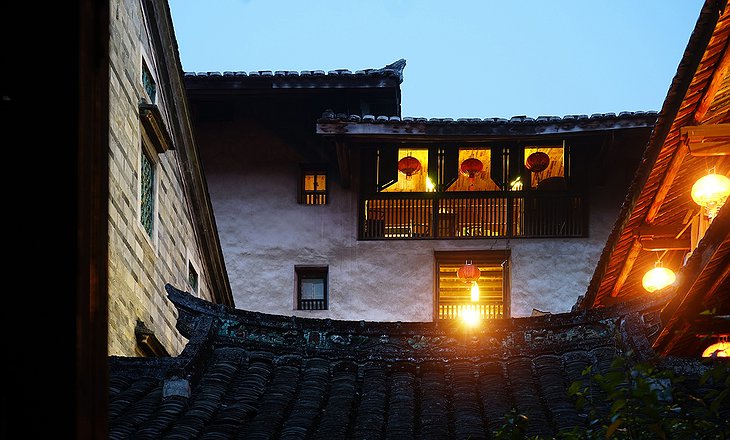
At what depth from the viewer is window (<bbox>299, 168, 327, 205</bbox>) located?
29703mm

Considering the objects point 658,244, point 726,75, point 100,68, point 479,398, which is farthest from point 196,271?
point 100,68

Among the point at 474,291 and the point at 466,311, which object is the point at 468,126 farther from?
the point at 466,311

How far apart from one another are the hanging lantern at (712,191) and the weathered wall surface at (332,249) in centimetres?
1547

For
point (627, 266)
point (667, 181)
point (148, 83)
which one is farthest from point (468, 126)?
point (667, 181)

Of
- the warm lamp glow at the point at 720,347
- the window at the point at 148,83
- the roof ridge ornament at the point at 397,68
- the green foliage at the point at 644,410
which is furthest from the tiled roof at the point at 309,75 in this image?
the green foliage at the point at 644,410

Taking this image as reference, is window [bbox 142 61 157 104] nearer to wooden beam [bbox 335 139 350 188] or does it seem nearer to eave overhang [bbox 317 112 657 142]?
eave overhang [bbox 317 112 657 142]

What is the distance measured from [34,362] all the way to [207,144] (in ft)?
90.2

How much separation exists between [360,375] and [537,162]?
16899 mm

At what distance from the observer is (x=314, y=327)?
12.9 m

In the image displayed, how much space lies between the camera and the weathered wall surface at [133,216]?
44.6ft

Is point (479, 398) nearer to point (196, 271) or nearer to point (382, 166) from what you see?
point (196, 271)

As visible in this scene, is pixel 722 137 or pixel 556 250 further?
pixel 556 250

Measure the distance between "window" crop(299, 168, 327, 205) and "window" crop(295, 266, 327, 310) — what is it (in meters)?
1.56

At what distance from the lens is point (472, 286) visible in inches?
1160
